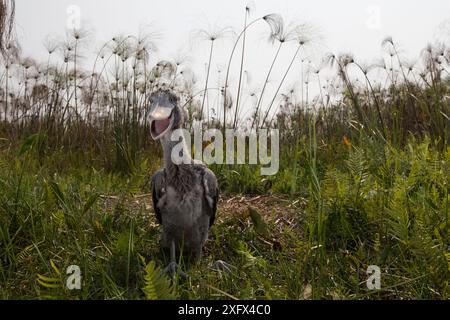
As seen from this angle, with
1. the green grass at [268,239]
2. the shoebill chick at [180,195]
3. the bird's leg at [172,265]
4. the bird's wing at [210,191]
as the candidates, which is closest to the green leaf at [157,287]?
the green grass at [268,239]

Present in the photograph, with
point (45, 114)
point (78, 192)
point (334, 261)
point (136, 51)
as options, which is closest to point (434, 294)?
point (334, 261)

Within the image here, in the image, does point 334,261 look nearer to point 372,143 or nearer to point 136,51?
point 372,143

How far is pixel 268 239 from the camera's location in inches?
141

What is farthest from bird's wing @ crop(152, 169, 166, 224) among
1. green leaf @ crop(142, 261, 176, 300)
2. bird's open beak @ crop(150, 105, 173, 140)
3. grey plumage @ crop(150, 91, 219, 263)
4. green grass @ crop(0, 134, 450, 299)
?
green leaf @ crop(142, 261, 176, 300)

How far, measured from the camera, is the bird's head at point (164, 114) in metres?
3.14

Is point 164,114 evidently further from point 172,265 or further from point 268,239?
point 268,239

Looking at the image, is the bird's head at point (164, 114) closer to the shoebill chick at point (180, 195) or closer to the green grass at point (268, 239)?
the shoebill chick at point (180, 195)

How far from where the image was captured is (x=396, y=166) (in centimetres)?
373

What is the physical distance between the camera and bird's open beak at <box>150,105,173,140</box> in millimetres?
3121

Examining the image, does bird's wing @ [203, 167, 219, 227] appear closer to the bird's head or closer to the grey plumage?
the grey plumage

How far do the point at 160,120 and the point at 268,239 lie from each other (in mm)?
1128

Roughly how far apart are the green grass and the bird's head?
1.89 ft

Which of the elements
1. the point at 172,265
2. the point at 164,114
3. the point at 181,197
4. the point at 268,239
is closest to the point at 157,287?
the point at 172,265
